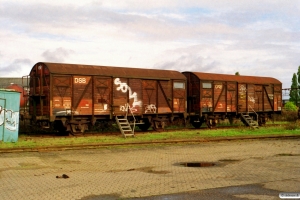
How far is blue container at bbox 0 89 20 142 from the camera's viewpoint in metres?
16.3

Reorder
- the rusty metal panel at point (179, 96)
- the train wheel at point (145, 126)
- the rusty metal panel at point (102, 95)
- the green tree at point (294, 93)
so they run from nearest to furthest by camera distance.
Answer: the rusty metal panel at point (102, 95)
the train wheel at point (145, 126)
the rusty metal panel at point (179, 96)
the green tree at point (294, 93)

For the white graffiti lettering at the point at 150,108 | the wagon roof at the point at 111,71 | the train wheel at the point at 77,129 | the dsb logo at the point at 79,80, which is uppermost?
the wagon roof at the point at 111,71

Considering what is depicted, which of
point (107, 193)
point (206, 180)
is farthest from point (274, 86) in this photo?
point (107, 193)

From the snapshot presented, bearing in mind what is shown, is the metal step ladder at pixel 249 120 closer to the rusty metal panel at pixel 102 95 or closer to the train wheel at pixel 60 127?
the rusty metal panel at pixel 102 95

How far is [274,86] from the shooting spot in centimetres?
3186

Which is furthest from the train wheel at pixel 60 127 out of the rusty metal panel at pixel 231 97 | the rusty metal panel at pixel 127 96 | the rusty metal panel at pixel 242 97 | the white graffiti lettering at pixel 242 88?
the white graffiti lettering at pixel 242 88

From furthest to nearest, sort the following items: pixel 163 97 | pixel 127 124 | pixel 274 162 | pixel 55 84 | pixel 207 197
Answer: pixel 163 97 < pixel 127 124 < pixel 55 84 < pixel 274 162 < pixel 207 197

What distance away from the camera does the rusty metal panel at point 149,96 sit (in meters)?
23.4

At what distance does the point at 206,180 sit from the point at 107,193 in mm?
2488

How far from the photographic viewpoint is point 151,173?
9.85 metres

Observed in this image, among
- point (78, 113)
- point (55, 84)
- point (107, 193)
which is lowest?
point (107, 193)

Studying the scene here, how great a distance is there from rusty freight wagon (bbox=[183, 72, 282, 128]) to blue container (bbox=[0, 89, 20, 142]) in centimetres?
1283

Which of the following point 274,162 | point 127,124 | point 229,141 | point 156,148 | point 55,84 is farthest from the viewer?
point 127,124

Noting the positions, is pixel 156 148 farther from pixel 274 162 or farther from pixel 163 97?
pixel 163 97
